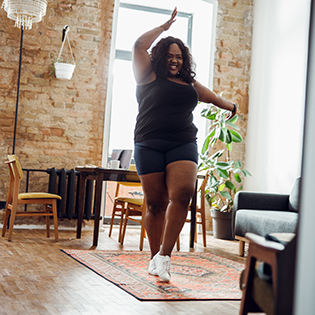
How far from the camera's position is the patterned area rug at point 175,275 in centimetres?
223

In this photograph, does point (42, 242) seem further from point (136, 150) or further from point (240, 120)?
point (240, 120)

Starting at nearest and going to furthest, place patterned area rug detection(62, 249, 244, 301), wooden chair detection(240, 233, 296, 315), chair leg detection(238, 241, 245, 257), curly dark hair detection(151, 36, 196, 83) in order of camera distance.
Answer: wooden chair detection(240, 233, 296, 315) < patterned area rug detection(62, 249, 244, 301) < curly dark hair detection(151, 36, 196, 83) < chair leg detection(238, 241, 245, 257)

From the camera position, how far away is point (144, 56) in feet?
8.25

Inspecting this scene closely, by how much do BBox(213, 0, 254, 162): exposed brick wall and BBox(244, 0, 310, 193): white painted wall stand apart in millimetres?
89

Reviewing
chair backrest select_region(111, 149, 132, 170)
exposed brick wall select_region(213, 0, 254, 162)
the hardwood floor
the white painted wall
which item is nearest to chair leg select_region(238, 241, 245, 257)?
the white painted wall

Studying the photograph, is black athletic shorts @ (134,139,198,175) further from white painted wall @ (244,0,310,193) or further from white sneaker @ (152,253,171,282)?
white painted wall @ (244,0,310,193)

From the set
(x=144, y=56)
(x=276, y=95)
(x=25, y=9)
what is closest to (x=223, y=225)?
(x=276, y=95)

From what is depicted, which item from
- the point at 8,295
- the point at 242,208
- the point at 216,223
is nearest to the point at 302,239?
the point at 8,295

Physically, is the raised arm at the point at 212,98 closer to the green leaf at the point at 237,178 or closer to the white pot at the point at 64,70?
the white pot at the point at 64,70

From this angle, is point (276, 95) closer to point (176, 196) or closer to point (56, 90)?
point (56, 90)

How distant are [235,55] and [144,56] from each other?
370 centimetres

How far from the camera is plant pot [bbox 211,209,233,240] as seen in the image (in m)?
5.16

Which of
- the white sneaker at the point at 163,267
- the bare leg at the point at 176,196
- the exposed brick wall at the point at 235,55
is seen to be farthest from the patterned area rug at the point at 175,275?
the exposed brick wall at the point at 235,55

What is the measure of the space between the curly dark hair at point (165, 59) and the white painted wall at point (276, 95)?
7.79 ft
